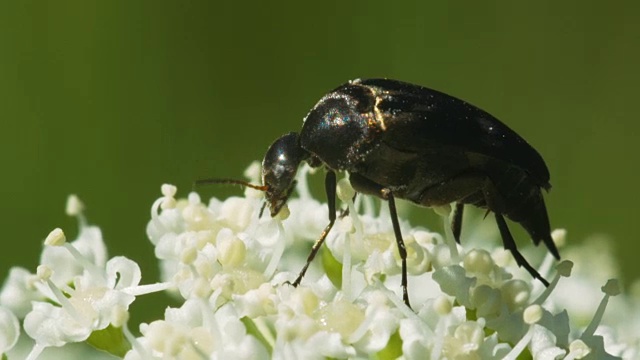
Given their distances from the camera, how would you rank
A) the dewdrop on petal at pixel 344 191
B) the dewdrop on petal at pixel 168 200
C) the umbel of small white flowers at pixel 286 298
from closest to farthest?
the umbel of small white flowers at pixel 286 298 < the dewdrop on petal at pixel 344 191 < the dewdrop on petal at pixel 168 200

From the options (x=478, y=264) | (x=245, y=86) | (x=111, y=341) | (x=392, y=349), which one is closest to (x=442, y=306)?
(x=392, y=349)

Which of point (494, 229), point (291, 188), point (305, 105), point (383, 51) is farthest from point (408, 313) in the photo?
point (383, 51)

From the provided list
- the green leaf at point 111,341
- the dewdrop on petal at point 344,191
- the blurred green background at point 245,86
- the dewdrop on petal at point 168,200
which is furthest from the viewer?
the blurred green background at point 245,86

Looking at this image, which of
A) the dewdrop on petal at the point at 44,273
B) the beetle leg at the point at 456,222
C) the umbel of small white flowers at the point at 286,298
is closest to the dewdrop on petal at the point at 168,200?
the umbel of small white flowers at the point at 286,298

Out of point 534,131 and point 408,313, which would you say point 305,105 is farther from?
point 408,313

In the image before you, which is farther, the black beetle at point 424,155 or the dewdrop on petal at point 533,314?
the black beetle at point 424,155

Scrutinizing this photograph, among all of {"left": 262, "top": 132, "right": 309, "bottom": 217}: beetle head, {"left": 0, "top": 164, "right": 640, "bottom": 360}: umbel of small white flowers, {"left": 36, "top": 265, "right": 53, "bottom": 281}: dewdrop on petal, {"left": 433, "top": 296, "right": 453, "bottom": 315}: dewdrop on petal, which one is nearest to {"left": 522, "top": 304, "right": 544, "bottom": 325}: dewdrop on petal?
{"left": 0, "top": 164, "right": 640, "bottom": 360}: umbel of small white flowers

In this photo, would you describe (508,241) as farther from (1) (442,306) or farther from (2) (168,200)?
(2) (168,200)

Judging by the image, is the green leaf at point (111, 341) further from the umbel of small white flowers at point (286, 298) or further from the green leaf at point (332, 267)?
the green leaf at point (332, 267)
